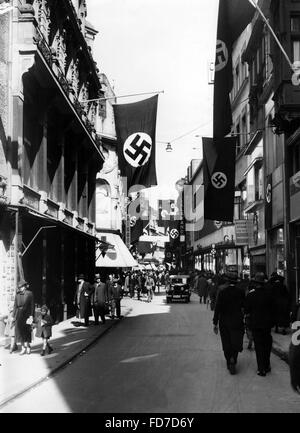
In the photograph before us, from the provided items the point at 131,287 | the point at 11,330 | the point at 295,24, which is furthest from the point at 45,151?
the point at 131,287

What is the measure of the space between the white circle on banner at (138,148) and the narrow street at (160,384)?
585 centimetres

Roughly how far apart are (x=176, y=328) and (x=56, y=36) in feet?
40.3

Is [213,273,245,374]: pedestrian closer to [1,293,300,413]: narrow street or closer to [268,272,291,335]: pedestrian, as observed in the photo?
[1,293,300,413]: narrow street

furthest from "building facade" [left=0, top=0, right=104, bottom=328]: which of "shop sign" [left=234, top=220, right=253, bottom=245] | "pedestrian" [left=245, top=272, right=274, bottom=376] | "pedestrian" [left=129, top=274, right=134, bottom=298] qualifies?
"pedestrian" [left=129, top=274, right=134, bottom=298]

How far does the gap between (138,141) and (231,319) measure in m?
9.02

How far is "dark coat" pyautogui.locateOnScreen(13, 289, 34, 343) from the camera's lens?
1424 cm

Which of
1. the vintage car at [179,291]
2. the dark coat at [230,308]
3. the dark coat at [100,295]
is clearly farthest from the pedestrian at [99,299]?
the vintage car at [179,291]

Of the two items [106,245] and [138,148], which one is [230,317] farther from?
[106,245]

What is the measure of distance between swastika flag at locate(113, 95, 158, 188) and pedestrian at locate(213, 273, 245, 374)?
778cm

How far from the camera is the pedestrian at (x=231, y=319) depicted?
38.4 feet

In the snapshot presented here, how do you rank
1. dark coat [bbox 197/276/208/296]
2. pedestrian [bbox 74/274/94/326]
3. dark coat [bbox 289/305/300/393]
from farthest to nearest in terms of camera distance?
dark coat [bbox 197/276/208/296]
pedestrian [bbox 74/274/94/326]
dark coat [bbox 289/305/300/393]

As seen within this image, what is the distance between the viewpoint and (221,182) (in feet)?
68.9

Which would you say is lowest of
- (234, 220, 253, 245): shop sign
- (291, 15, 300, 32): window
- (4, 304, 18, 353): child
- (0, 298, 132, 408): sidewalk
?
(0, 298, 132, 408): sidewalk
